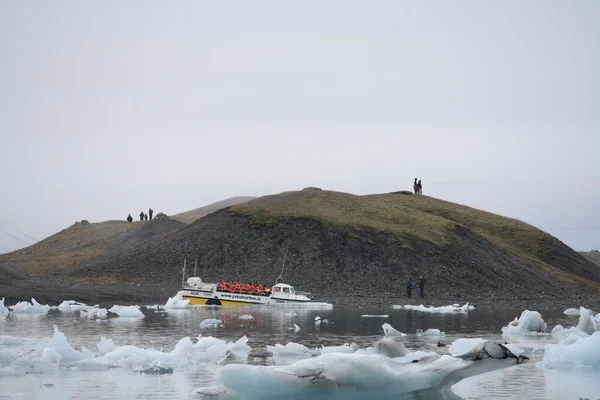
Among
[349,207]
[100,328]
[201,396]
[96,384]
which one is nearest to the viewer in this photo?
[201,396]

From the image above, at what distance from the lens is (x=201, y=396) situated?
2336 centimetres

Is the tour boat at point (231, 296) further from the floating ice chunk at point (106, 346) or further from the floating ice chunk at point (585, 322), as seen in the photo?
the floating ice chunk at point (106, 346)

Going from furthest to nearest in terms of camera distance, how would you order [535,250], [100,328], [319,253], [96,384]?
[535,250], [319,253], [100,328], [96,384]

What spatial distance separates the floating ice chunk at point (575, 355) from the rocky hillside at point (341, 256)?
2110 inches

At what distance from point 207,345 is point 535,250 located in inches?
4221

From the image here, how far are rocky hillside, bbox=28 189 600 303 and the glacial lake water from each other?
69.5 ft

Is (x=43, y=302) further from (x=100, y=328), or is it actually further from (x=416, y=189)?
(x=416, y=189)

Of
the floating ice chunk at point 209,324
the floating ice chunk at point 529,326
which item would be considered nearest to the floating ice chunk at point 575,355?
the floating ice chunk at point 529,326

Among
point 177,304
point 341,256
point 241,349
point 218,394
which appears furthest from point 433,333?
point 341,256

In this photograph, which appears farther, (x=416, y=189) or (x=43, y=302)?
(x=416, y=189)

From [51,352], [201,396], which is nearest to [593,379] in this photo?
[201,396]

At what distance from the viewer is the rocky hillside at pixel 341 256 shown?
320 ft

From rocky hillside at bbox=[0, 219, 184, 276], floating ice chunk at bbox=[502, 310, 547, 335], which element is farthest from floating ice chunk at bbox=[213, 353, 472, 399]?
rocky hillside at bbox=[0, 219, 184, 276]

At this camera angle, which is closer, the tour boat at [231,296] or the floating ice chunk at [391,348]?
the floating ice chunk at [391,348]
